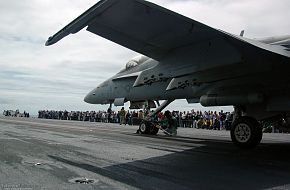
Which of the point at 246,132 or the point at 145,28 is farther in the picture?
the point at 246,132

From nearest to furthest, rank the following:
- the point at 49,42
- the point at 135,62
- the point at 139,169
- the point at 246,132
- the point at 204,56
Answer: the point at 139,169 → the point at 49,42 → the point at 204,56 → the point at 246,132 → the point at 135,62

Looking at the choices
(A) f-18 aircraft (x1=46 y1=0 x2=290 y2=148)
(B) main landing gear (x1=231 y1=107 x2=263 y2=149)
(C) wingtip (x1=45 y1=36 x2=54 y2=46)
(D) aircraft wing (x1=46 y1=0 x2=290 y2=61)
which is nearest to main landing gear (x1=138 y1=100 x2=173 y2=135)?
(A) f-18 aircraft (x1=46 y1=0 x2=290 y2=148)

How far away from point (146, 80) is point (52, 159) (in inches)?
119

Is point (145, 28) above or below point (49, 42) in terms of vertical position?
above

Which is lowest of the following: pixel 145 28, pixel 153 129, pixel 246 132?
pixel 153 129

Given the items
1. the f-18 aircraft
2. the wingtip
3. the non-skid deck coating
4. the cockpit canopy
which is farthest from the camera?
the cockpit canopy

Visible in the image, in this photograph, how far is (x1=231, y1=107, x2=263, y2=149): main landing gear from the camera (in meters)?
10.8

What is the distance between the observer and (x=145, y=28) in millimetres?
8062

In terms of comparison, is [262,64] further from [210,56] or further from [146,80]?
[146,80]

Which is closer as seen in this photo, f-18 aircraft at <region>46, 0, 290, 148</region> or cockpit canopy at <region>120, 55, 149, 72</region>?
f-18 aircraft at <region>46, 0, 290, 148</region>

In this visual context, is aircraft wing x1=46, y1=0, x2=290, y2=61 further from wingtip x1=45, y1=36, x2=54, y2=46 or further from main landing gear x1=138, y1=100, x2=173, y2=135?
main landing gear x1=138, y1=100, x2=173, y2=135

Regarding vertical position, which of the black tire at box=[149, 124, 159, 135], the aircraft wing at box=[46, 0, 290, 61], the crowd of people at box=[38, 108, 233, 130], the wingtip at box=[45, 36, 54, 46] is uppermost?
the aircraft wing at box=[46, 0, 290, 61]

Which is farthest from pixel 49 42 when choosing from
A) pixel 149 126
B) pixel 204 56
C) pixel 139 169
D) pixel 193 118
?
pixel 193 118

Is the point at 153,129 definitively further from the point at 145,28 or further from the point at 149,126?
the point at 145,28
